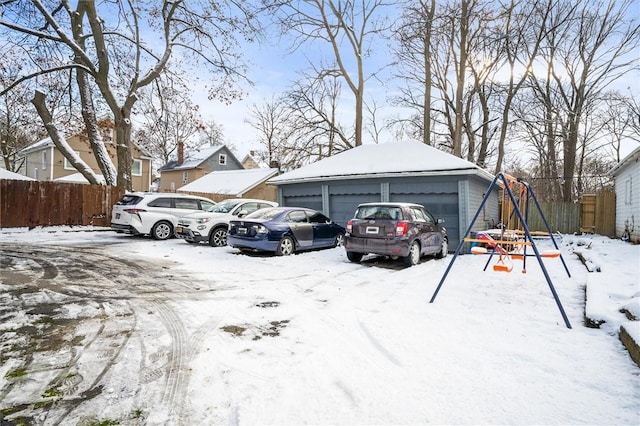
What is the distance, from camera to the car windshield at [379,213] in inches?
325

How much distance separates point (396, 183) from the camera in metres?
12.8

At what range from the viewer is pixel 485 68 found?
23250 mm

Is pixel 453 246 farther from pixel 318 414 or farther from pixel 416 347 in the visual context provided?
pixel 318 414

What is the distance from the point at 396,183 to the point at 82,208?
13.9 meters

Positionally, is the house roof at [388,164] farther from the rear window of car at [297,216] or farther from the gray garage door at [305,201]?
the rear window of car at [297,216]

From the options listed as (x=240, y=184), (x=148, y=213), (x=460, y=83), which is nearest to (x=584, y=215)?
(x=460, y=83)

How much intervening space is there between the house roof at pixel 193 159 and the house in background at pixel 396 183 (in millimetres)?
24038

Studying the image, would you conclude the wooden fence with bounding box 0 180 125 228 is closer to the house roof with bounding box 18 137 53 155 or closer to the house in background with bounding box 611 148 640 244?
the house roof with bounding box 18 137 53 155

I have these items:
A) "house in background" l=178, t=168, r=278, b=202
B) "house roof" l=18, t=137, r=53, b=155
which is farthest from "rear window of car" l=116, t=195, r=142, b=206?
"house roof" l=18, t=137, r=53, b=155

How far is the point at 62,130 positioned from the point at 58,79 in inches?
97.9

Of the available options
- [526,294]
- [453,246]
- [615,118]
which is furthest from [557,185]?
[526,294]

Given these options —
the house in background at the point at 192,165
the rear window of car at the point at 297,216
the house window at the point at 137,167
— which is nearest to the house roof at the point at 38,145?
the house window at the point at 137,167

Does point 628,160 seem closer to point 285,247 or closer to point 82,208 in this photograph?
point 285,247

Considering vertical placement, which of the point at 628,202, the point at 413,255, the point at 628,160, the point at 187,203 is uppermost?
the point at 628,160
